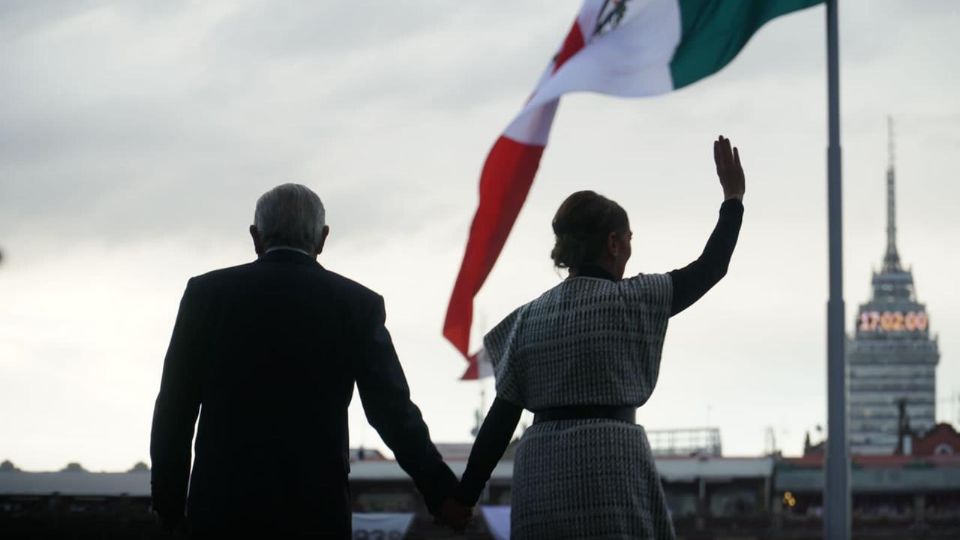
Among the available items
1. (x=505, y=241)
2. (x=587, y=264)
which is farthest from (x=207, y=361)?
(x=505, y=241)

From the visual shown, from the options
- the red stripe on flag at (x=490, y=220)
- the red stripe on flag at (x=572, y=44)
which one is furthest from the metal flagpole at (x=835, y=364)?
the red stripe on flag at (x=490, y=220)

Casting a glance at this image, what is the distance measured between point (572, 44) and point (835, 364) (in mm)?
3368

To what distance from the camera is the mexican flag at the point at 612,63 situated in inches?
524

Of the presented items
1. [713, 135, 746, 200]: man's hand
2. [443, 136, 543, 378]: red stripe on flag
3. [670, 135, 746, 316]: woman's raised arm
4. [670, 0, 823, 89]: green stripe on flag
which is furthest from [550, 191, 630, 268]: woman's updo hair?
[670, 0, 823, 89]: green stripe on flag

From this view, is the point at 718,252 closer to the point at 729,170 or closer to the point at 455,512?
the point at 729,170

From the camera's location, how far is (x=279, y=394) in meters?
5.53

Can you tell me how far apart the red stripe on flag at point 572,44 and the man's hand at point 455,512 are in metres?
8.28

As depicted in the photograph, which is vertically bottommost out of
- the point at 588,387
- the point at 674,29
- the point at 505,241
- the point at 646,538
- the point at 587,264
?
the point at 646,538

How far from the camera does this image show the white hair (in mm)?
5809

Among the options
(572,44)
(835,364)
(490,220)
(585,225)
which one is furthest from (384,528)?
(585,225)

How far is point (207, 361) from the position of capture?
223 inches

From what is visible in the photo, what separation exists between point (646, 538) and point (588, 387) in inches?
17.7

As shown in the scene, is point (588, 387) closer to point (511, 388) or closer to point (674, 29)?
point (511, 388)

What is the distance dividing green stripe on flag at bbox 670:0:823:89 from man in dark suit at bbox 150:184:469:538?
25.7ft
